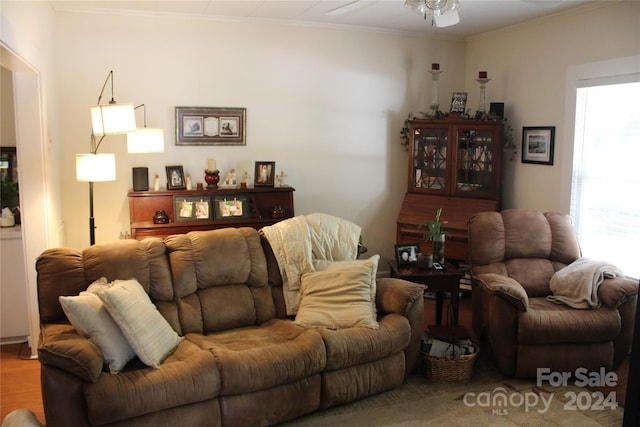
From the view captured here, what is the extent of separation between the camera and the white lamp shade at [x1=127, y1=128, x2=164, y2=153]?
4.36 metres

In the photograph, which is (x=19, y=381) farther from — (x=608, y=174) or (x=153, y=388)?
(x=608, y=174)

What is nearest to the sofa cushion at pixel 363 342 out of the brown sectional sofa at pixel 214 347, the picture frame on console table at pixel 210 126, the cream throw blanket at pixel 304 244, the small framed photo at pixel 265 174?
the brown sectional sofa at pixel 214 347

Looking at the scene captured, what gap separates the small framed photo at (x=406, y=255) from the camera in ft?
13.6

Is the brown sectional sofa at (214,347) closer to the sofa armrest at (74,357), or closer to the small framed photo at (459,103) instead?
the sofa armrest at (74,357)

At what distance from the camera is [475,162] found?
17.5ft

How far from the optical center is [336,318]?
11.1ft

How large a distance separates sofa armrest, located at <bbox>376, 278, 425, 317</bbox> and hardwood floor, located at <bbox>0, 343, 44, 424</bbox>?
7.14 ft

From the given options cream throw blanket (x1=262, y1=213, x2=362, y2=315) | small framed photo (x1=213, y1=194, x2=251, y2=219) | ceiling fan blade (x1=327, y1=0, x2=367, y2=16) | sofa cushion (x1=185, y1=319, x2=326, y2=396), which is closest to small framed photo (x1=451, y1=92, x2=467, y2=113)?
ceiling fan blade (x1=327, y1=0, x2=367, y2=16)

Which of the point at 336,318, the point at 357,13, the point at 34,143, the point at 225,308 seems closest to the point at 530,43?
the point at 357,13

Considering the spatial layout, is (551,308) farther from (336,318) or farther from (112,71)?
(112,71)

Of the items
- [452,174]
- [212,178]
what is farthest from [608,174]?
[212,178]

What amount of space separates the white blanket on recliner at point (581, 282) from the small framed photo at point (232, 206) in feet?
8.70

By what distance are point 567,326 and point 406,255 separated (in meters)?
1.22

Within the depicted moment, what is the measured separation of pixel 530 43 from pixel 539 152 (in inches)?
40.8
